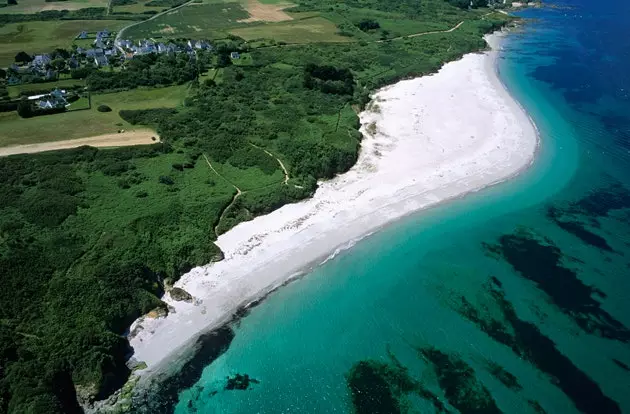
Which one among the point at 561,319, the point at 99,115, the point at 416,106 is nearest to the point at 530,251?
the point at 561,319

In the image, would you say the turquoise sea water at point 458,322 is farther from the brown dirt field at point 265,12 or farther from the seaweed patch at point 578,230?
the brown dirt field at point 265,12

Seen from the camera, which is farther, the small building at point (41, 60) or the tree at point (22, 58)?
the tree at point (22, 58)

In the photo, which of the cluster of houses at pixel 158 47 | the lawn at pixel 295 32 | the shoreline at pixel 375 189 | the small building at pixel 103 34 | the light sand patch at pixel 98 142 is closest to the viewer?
the shoreline at pixel 375 189

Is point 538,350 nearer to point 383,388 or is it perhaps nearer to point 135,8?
point 383,388

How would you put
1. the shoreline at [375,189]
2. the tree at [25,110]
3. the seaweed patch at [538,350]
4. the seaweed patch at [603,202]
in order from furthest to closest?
the tree at [25,110] → the seaweed patch at [603,202] → the shoreline at [375,189] → the seaweed patch at [538,350]

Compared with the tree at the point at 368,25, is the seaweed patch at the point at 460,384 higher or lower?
lower

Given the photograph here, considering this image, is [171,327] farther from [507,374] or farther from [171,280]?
[507,374]

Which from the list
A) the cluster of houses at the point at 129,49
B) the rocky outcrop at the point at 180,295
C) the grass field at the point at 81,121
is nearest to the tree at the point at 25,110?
the grass field at the point at 81,121
